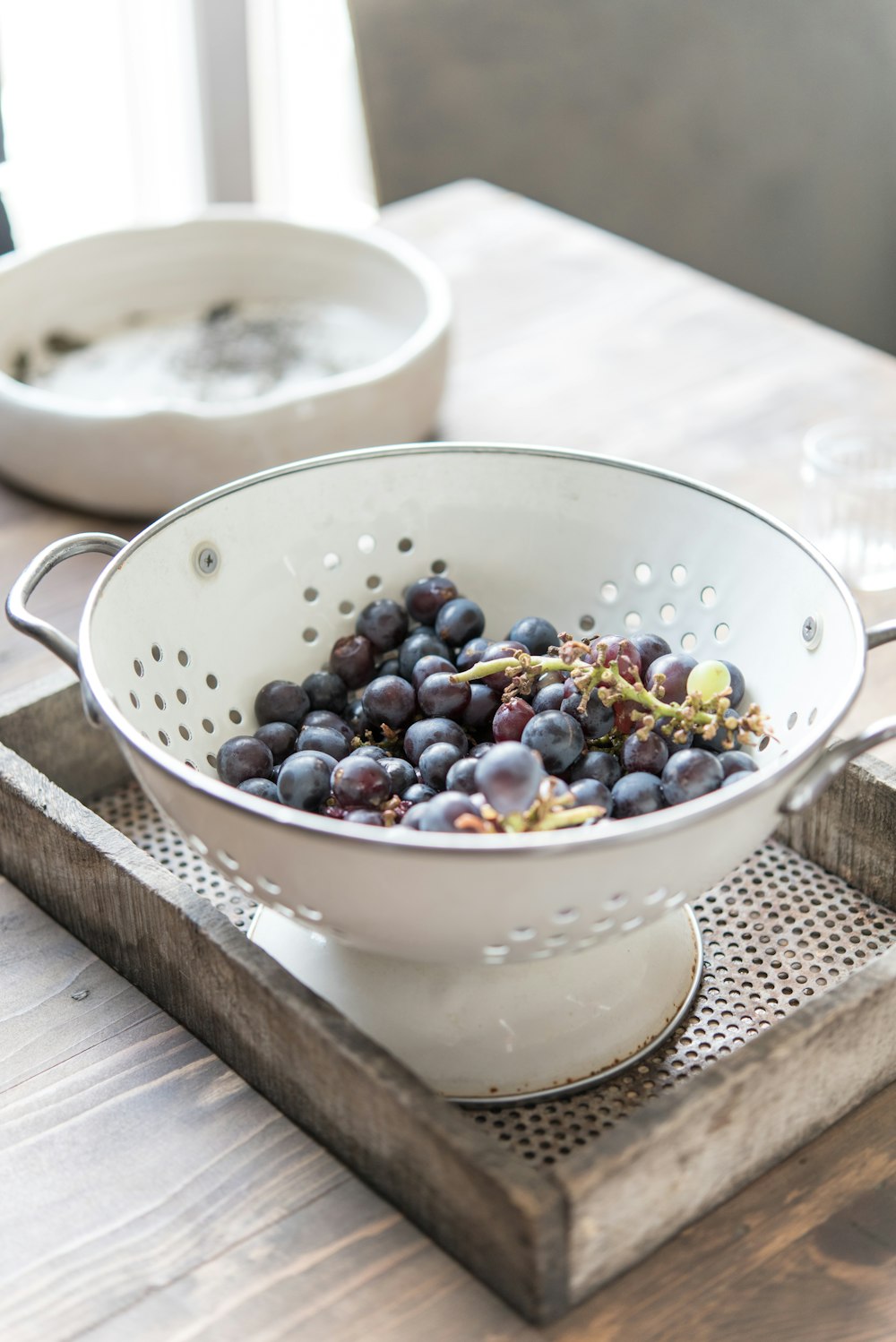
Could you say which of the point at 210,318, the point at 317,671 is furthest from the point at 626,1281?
the point at 210,318

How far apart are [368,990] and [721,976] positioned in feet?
0.71

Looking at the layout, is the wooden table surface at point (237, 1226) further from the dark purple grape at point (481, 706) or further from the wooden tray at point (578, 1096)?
the dark purple grape at point (481, 706)

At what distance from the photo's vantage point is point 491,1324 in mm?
617

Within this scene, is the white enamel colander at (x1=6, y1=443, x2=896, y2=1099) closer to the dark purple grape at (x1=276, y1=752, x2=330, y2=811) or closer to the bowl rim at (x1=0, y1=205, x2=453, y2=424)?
the dark purple grape at (x1=276, y1=752, x2=330, y2=811)

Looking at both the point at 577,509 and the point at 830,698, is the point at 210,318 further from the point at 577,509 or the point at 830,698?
the point at 830,698

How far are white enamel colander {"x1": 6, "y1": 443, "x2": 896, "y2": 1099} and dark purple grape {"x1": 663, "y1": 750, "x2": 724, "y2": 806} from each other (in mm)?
45

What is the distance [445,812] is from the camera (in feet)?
2.00

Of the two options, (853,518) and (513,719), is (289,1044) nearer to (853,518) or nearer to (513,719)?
(513,719)

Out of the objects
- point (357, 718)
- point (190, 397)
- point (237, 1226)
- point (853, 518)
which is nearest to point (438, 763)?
point (357, 718)

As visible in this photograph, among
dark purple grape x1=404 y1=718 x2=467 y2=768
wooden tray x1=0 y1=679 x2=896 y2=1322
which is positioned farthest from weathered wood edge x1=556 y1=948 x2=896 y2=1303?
dark purple grape x1=404 y1=718 x2=467 y2=768

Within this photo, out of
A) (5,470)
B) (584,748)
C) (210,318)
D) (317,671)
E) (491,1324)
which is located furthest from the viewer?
(210,318)

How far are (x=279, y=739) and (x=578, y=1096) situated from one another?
246mm

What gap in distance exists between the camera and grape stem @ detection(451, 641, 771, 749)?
690 mm

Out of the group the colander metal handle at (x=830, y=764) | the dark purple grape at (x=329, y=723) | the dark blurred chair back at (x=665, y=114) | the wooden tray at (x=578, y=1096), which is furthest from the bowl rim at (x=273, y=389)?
the dark blurred chair back at (x=665, y=114)
